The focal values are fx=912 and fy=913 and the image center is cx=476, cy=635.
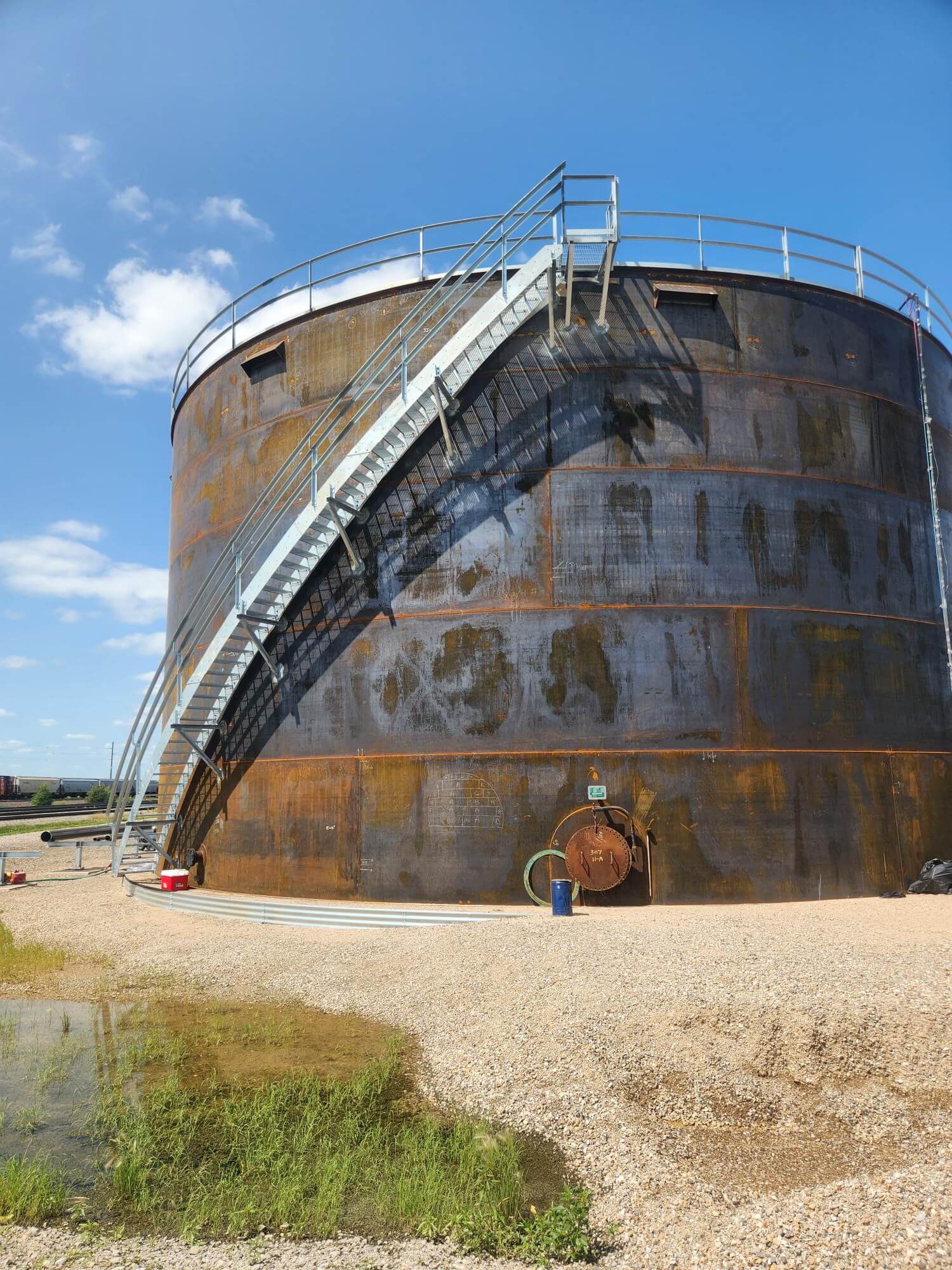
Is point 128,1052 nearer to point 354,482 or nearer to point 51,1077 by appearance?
point 51,1077

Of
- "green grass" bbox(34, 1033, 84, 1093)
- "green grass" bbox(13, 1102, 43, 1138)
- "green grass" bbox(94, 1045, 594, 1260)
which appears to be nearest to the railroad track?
"green grass" bbox(34, 1033, 84, 1093)

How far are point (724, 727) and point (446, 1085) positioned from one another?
865 cm

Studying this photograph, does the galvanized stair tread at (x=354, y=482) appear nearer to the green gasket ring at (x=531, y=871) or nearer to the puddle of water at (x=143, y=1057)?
the green gasket ring at (x=531, y=871)

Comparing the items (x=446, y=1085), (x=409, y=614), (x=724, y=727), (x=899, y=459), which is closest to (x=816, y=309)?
(x=899, y=459)

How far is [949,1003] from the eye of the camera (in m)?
8.92

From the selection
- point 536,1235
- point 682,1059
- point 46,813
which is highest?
point 46,813

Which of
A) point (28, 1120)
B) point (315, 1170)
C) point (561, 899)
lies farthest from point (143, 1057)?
point (561, 899)

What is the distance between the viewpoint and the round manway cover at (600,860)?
574 inches

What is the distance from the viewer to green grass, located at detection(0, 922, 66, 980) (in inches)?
500

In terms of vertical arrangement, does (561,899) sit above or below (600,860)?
below

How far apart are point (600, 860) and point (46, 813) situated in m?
47.0

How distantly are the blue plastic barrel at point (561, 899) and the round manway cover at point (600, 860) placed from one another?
723 mm

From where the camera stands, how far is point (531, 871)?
1491cm

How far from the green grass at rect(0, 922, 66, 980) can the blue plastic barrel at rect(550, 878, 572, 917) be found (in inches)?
284
